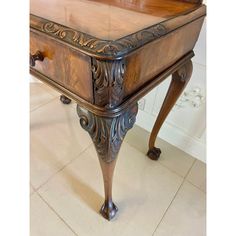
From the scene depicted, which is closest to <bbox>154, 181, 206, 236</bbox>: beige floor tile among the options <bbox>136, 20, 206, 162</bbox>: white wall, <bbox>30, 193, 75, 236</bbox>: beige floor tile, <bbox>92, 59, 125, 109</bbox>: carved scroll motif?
<bbox>136, 20, 206, 162</bbox>: white wall

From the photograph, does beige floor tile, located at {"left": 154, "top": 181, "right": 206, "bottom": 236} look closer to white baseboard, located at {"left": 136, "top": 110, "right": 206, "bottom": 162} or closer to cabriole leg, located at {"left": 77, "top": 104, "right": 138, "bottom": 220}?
white baseboard, located at {"left": 136, "top": 110, "right": 206, "bottom": 162}

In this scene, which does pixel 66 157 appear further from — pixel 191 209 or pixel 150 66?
pixel 150 66

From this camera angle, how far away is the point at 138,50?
42 cm

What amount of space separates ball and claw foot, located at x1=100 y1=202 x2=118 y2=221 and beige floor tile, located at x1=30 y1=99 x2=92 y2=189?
34cm

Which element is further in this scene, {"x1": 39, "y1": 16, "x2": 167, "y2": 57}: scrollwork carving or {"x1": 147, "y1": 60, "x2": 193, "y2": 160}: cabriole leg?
{"x1": 147, "y1": 60, "x2": 193, "y2": 160}: cabriole leg

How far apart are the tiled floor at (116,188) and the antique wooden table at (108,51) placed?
1.21 ft

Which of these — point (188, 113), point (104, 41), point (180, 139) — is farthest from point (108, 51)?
point (180, 139)

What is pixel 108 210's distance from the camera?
857 millimetres

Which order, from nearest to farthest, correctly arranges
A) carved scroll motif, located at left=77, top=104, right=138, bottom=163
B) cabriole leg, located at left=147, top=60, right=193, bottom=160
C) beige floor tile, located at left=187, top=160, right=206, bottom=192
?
carved scroll motif, located at left=77, top=104, right=138, bottom=163 < cabriole leg, located at left=147, top=60, right=193, bottom=160 < beige floor tile, located at left=187, top=160, right=206, bottom=192

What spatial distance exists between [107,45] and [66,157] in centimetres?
87

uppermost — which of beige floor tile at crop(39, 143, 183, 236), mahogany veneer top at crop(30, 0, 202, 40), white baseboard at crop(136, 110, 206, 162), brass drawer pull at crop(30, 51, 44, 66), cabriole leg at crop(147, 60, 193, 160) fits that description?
mahogany veneer top at crop(30, 0, 202, 40)

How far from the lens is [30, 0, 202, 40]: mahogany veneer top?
457mm

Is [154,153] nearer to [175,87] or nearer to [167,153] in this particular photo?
[167,153]
